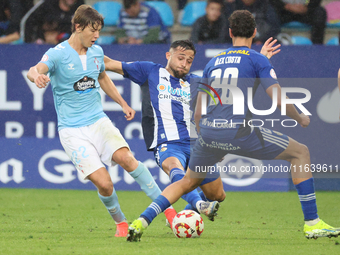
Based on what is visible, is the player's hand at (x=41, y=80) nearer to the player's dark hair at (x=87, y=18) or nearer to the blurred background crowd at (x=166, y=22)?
the player's dark hair at (x=87, y=18)

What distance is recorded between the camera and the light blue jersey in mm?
5062

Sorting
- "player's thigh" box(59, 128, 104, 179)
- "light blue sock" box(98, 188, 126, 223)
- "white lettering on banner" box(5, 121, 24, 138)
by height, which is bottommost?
"white lettering on banner" box(5, 121, 24, 138)

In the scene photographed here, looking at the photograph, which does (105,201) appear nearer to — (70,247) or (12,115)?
(70,247)

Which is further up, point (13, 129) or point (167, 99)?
point (167, 99)

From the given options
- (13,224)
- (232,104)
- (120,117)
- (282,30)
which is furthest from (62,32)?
(232,104)

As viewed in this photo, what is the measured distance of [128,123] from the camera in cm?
940

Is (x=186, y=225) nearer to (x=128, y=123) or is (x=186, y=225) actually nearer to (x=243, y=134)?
(x=243, y=134)

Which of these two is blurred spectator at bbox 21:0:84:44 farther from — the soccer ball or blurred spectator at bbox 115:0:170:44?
the soccer ball

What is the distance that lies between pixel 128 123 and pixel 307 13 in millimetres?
4419

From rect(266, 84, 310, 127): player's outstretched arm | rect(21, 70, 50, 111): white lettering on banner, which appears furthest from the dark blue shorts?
rect(21, 70, 50, 111): white lettering on banner

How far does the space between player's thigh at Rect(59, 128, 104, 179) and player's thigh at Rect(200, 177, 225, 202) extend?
1.07 m

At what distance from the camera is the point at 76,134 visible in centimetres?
504

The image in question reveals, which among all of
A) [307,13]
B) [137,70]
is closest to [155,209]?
[137,70]

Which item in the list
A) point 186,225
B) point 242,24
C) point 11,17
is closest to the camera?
point 242,24
